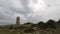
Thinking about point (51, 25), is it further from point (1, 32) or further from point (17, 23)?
point (1, 32)

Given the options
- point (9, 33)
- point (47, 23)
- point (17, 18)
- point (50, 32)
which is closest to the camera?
point (9, 33)

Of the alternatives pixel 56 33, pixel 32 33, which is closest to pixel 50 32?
pixel 56 33

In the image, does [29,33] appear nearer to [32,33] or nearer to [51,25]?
[32,33]

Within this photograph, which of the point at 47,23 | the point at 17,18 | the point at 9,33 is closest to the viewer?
the point at 9,33

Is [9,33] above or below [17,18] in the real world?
below

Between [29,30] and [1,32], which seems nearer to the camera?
[1,32]

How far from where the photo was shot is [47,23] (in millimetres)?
35156

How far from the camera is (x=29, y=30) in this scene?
26375mm

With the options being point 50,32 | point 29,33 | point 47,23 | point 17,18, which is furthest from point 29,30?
point 47,23

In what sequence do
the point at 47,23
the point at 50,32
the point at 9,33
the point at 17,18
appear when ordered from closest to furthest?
the point at 9,33, the point at 50,32, the point at 17,18, the point at 47,23

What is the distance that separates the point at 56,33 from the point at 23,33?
5530 mm

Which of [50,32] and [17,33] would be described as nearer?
[17,33]

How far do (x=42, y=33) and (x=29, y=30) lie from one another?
8.35ft

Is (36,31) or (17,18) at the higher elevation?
(17,18)
